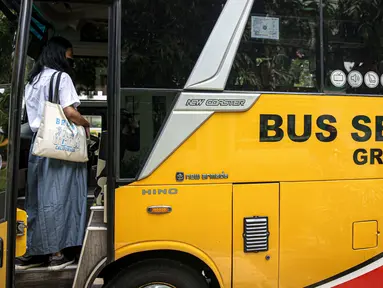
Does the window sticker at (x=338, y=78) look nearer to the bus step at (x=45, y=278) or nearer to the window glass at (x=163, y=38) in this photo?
the window glass at (x=163, y=38)

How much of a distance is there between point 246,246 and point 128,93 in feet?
4.64

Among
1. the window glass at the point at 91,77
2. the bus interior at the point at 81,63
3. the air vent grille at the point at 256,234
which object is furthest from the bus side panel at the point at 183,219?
the window glass at the point at 91,77

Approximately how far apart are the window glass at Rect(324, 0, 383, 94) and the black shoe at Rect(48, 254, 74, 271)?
2457mm

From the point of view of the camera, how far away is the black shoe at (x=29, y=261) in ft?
9.96

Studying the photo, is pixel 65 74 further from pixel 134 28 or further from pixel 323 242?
pixel 323 242

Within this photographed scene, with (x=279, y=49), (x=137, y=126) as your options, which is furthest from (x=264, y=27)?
(x=137, y=126)

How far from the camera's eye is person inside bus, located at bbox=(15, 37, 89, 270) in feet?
9.89

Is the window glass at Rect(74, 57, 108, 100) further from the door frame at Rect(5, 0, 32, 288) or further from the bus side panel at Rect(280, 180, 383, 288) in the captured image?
the bus side panel at Rect(280, 180, 383, 288)

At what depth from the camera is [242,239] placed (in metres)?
2.88

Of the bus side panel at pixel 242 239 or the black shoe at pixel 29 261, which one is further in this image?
the black shoe at pixel 29 261

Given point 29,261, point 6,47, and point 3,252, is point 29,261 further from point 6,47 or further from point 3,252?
point 6,47

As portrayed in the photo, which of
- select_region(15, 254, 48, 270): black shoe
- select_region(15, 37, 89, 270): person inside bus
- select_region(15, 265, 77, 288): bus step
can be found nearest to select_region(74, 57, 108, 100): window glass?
select_region(15, 37, 89, 270): person inside bus

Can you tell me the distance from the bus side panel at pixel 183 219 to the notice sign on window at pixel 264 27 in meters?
1.15

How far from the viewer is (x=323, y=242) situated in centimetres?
301
